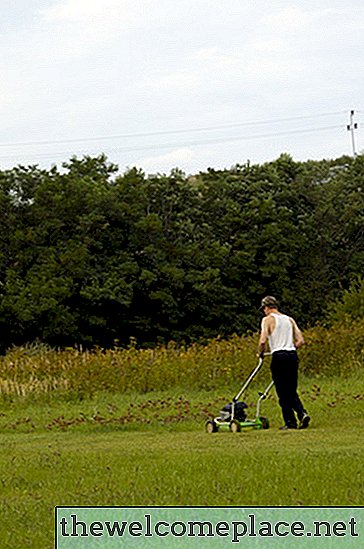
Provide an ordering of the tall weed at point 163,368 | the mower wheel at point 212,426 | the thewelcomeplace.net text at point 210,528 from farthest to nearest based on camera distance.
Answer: the tall weed at point 163,368
the mower wheel at point 212,426
the thewelcomeplace.net text at point 210,528

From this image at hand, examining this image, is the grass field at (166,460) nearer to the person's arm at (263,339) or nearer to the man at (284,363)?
the man at (284,363)

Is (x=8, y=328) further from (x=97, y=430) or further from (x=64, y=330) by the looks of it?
(x=97, y=430)

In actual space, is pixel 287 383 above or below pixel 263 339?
below

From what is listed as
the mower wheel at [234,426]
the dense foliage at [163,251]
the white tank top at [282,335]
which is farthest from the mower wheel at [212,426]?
the dense foliage at [163,251]

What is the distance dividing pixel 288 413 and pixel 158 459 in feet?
13.0

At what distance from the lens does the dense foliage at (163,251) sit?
60.2m

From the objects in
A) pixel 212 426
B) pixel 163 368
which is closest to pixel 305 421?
pixel 212 426

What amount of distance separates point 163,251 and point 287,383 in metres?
48.0

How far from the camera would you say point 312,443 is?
44.4 feet

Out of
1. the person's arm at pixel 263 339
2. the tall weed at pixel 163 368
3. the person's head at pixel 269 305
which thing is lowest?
the tall weed at pixel 163 368

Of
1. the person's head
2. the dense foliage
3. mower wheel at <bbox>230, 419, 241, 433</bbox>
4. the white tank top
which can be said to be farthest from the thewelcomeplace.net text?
the dense foliage

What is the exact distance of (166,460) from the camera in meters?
12.1

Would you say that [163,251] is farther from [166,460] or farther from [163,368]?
[166,460]

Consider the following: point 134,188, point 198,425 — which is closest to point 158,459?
point 198,425
